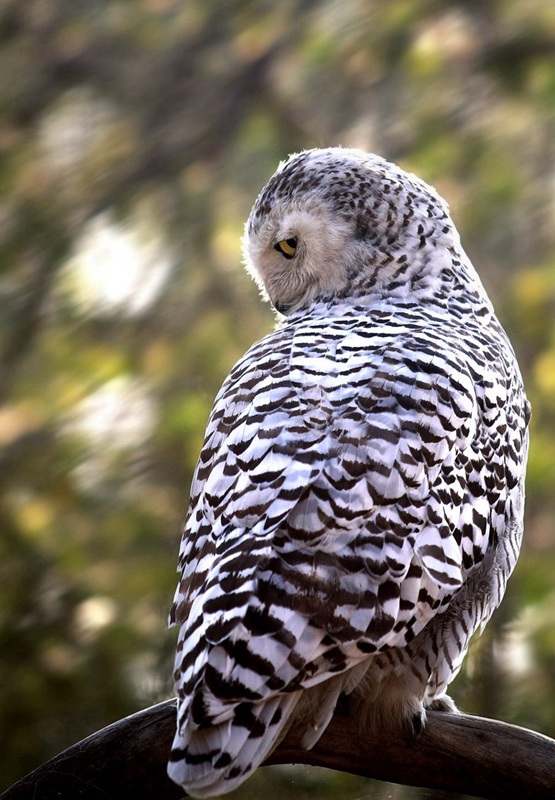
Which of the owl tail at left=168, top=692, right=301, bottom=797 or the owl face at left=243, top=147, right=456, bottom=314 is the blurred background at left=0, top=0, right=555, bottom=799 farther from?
the owl tail at left=168, top=692, right=301, bottom=797

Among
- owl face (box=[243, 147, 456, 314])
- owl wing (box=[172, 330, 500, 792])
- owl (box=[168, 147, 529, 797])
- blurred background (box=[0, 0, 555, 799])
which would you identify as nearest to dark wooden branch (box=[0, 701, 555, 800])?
owl (box=[168, 147, 529, 797])

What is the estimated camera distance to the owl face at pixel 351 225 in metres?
1.39

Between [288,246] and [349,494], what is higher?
[288,246]

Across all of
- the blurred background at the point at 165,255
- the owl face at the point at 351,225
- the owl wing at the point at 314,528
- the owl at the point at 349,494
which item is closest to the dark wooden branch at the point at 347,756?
the owl at the point at 349,494

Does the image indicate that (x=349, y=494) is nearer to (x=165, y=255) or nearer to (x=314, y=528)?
(x=314, y=528)

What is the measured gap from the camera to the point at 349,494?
102cm

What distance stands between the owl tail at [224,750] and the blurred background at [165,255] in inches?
49.8

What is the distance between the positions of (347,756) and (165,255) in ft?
5.45

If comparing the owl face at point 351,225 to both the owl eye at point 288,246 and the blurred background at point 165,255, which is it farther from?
the blurred background at point 165,255

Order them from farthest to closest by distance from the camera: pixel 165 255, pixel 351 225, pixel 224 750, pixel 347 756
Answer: pixel 165 255, pixel 351 225, pixel 347 756, pixel 224 750

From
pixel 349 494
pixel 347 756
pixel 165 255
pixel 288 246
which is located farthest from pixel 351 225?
pixel 165 255

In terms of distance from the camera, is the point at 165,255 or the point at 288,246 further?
the point at 165,255

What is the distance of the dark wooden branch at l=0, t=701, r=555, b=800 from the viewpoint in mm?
1113

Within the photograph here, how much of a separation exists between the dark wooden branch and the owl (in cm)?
3
